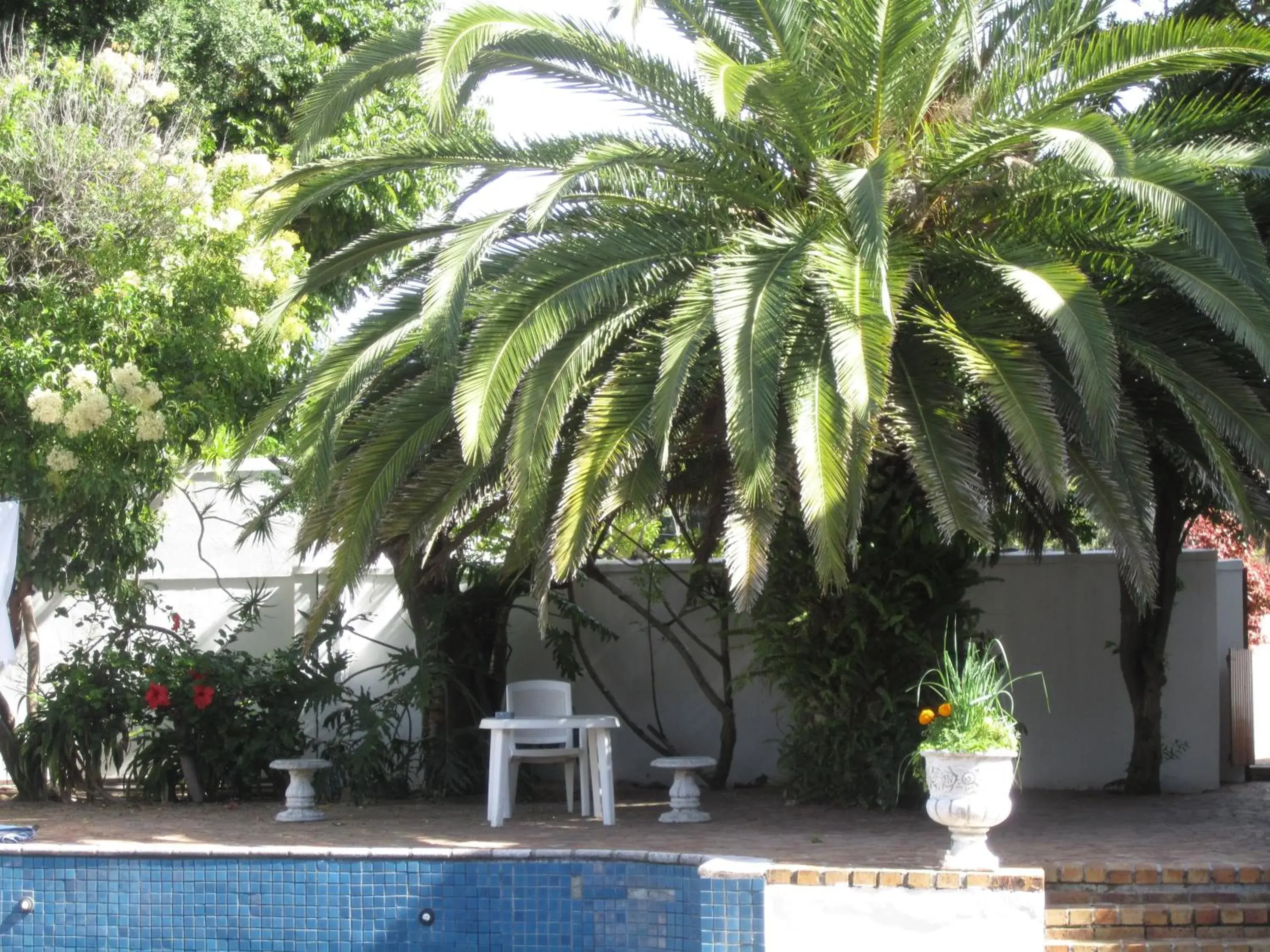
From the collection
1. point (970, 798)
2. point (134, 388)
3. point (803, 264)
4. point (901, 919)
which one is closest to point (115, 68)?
point (134, 388)

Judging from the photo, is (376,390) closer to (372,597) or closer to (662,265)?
(662,265)

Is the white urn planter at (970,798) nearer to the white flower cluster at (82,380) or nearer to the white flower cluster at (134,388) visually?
the white flower cluster at (134,388)

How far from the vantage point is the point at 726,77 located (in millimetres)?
6484

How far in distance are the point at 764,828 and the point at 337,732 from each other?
3.65 metres

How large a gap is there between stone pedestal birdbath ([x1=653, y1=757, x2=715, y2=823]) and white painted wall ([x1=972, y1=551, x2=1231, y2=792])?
2997 mm

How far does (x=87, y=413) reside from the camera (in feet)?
28.9

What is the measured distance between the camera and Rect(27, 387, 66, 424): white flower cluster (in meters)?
8.80

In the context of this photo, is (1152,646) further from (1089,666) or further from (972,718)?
(972,718)

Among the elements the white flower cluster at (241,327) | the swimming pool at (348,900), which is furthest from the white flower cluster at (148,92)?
the swimming pool at (348,900)

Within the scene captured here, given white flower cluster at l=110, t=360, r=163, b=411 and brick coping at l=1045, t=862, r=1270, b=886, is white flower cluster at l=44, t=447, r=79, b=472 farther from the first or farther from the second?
brick coping at l=1045, t=862, r=1270, b=886

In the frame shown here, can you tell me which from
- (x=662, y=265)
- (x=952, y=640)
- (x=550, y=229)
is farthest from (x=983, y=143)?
(x=952, y=640)

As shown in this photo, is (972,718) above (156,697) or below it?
above

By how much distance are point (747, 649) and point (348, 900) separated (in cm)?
508

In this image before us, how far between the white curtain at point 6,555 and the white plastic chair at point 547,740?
3.15 m
